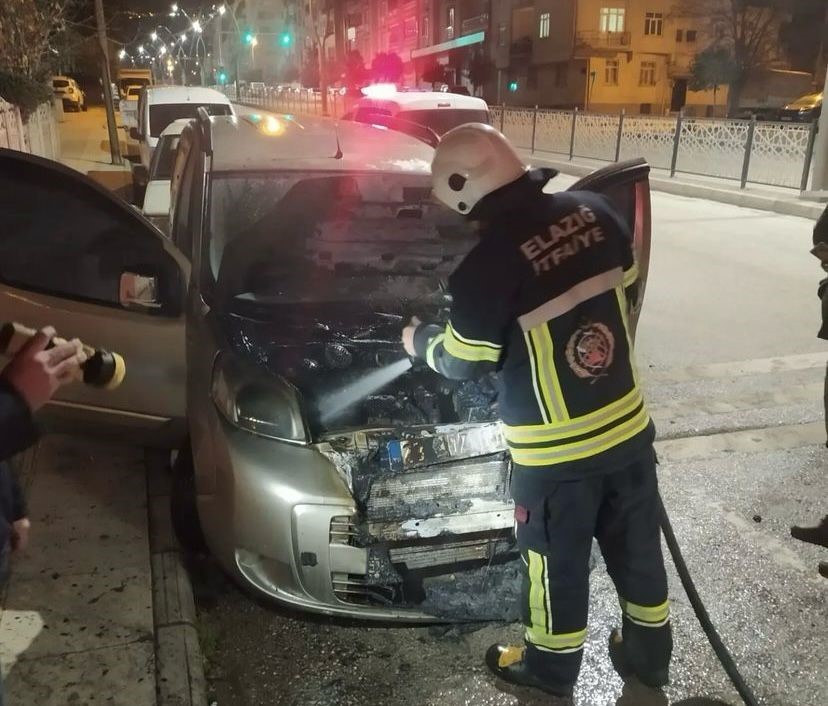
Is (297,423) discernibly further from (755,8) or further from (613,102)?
(613,102)

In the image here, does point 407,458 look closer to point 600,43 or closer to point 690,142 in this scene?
point 690,142

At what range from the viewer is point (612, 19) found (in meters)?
41.0

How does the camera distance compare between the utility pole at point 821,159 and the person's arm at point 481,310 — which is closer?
the person's arm at point 481,310

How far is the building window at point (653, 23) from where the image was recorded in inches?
1638

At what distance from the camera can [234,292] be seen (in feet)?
10.7

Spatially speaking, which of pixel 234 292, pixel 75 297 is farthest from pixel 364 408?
pixel 75 297

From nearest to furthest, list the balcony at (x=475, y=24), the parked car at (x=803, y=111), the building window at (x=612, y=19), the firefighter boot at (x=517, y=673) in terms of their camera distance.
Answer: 1. the firefighter boot at (x=517, y=673)
2. the parked car at (x=803, y=111)
3. the building window at (x=612, y=19)
4. the balcony at (x=475, y=24)

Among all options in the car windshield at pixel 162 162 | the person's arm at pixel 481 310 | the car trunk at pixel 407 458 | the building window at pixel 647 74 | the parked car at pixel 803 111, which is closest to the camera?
the person's arm at pixel 481 310

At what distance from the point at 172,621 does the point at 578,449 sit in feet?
5.13

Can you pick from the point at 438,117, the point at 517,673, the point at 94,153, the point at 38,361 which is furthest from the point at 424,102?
the point at 94,153

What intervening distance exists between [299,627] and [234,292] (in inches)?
53.7

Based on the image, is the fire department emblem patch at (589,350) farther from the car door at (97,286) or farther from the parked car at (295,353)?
the car door at (97,286)

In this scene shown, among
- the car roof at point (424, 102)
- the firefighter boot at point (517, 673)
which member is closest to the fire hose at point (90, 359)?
the firefighter boot at point (517, 673)

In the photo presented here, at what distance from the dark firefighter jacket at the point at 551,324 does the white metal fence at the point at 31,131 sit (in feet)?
32.4
